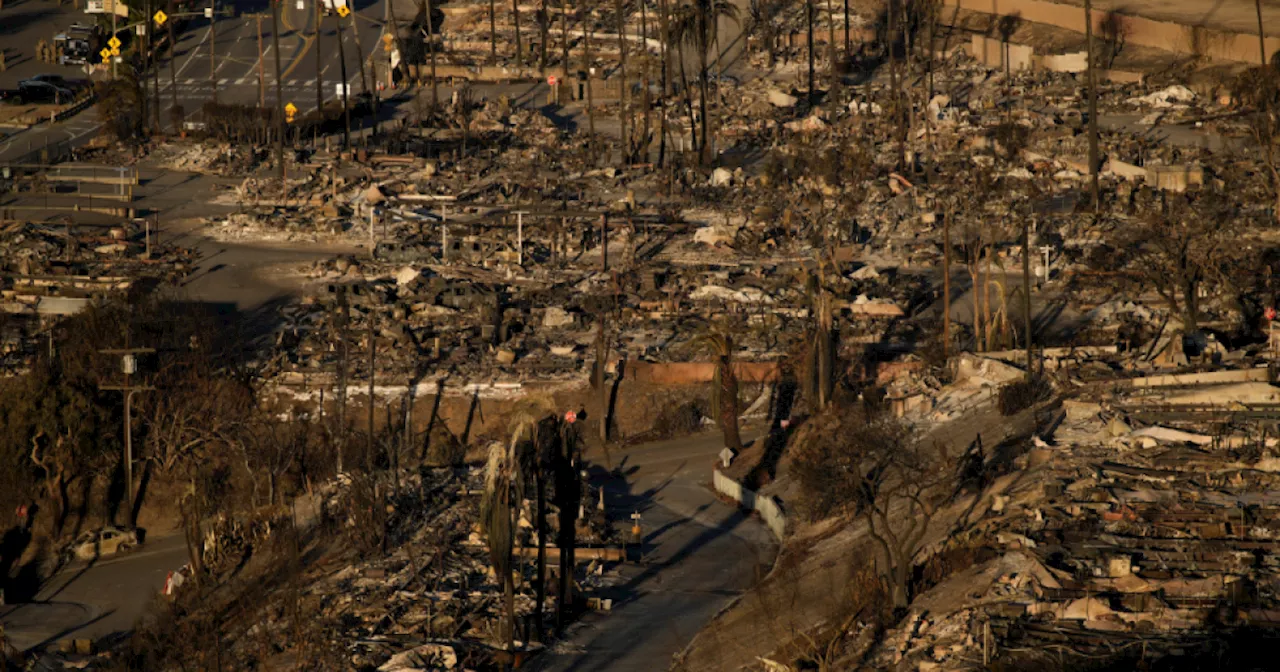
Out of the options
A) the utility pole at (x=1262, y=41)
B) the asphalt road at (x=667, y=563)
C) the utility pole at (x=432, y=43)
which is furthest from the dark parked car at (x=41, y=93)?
the utility pole at (x=1262, y=41)

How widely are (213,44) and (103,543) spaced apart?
43755mm

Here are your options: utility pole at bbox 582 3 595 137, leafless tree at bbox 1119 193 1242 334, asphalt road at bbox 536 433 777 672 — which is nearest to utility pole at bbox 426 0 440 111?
utility pole at bbox 582 3 595 137

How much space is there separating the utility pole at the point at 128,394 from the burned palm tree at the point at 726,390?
37.7 ft

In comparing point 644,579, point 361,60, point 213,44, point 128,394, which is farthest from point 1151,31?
point 644,579

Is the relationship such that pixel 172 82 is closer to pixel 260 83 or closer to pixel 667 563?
pixel 260 83

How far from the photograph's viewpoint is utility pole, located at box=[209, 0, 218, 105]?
81.0 m

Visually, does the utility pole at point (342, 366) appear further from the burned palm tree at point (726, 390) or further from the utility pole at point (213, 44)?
the utility pole at point (213, 44)

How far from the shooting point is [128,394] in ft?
151

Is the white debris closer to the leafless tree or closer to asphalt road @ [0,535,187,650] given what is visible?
the leafless tree

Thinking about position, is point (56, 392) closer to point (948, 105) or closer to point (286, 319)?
point (286, 319)

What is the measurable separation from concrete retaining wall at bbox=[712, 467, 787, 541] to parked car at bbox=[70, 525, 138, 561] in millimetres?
11819

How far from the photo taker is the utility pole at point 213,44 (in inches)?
3189

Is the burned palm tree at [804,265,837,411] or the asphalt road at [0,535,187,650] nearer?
the asphalt road at [0,535,187,650]

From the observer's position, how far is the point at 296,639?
33750 mm
